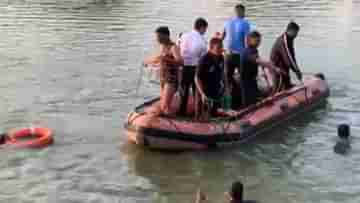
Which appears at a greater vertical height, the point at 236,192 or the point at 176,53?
the point at 176,53

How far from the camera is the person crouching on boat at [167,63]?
1171 centimetres

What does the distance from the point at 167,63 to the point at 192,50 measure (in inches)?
21.2

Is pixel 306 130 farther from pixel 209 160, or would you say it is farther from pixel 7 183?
pixel 7 183

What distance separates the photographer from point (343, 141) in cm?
1261

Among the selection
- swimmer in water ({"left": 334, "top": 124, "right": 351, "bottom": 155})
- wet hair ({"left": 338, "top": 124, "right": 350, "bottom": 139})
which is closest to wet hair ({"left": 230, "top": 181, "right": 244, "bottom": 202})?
swimmer in water ({"left": 334, "top": 124, "right": 351, "bottom": 155})

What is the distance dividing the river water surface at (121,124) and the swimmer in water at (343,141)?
139 mm

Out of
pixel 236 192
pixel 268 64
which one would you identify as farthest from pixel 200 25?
pixel 236 192

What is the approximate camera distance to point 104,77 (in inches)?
675

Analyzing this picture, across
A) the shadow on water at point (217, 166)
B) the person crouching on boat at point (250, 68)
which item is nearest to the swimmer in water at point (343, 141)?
the shadow on water at point (217, 166)

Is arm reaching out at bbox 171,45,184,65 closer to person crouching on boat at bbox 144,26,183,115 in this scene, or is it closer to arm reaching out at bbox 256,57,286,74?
person crouching on boat at bbox 144,26,183,115

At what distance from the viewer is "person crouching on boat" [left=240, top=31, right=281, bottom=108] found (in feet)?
41.9

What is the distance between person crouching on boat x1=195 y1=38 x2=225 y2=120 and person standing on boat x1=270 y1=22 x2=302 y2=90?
7.29 ft

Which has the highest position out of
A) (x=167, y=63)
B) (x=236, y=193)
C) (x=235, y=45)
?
(x=235, y=45)

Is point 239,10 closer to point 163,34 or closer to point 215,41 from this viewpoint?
point 215,41
